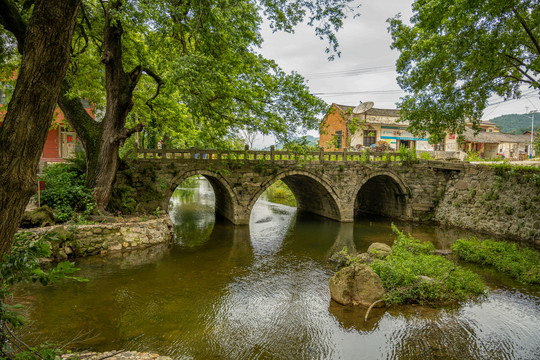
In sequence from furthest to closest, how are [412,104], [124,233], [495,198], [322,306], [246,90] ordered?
[495,198] < [124,233] < [412,104] < [246,90] < [322,306]

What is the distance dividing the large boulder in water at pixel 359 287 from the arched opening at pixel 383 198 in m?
13.9

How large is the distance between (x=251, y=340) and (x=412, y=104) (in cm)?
1038

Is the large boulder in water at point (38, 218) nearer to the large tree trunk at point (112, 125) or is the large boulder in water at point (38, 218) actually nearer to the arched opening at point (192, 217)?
the large tree trunk at point (112, 125)

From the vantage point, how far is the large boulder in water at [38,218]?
38.1ft

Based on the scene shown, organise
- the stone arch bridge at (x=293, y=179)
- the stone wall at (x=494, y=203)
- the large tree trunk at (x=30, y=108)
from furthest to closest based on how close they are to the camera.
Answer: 1. the stone arch bridge at (x=293, y=179)
2. the stone wall at (x=494, y=203)
3. the large tree trunk at (x=30, y=108)

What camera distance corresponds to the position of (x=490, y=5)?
734cm

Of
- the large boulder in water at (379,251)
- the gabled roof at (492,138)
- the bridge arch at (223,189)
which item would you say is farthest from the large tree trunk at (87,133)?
the gabled roof at (492,138)

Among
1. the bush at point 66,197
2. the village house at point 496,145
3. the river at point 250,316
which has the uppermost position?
the village house at point 496,145

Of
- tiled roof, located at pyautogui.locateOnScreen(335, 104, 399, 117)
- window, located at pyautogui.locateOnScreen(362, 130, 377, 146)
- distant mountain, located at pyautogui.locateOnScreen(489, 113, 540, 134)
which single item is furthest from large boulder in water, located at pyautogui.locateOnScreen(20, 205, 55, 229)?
distant mountain, located at pyautogui.locateOnScreen(489, 113, 540, 134)

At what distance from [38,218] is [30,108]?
10.5m

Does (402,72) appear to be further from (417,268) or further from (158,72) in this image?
(158,72)

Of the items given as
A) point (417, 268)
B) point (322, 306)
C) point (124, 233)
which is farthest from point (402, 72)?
point (124, 233)

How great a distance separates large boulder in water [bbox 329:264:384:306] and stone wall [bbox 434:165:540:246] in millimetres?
11138

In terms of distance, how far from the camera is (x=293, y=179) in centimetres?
2452
